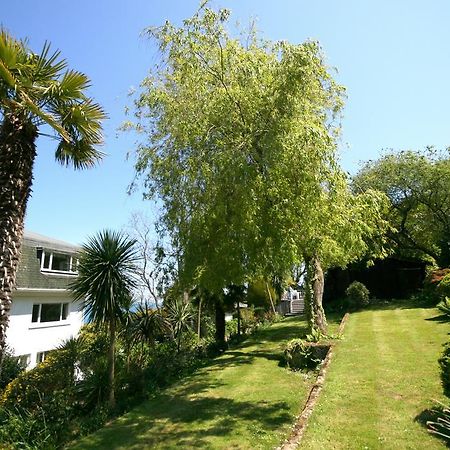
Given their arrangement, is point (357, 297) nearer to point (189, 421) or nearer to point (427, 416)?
point (427, 416)

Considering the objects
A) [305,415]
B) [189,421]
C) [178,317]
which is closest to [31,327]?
[178,317]

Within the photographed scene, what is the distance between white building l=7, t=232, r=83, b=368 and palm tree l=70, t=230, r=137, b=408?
8895 millimetres

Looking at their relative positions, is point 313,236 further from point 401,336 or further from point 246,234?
point 401,336

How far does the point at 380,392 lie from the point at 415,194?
22.1 metres

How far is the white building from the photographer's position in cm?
2345

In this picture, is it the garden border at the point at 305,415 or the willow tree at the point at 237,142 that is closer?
the garden border at the point at 305,415

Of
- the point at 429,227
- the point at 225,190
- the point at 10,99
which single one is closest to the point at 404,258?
the point at 429,227

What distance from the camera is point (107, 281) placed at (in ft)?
44.8

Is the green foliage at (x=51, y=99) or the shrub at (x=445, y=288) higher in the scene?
the green foliage at (x=51, y=99)

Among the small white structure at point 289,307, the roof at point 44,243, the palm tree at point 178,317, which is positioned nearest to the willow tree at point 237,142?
the palm tree at point 178,317

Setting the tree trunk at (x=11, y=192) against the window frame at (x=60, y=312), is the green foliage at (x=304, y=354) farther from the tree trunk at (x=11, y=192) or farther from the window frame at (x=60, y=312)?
the window frame at (x=60, y=312)

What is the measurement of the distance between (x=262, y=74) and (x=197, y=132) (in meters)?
2.43

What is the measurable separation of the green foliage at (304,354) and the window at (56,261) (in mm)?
17286

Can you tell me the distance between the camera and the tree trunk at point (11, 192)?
8070 mm
